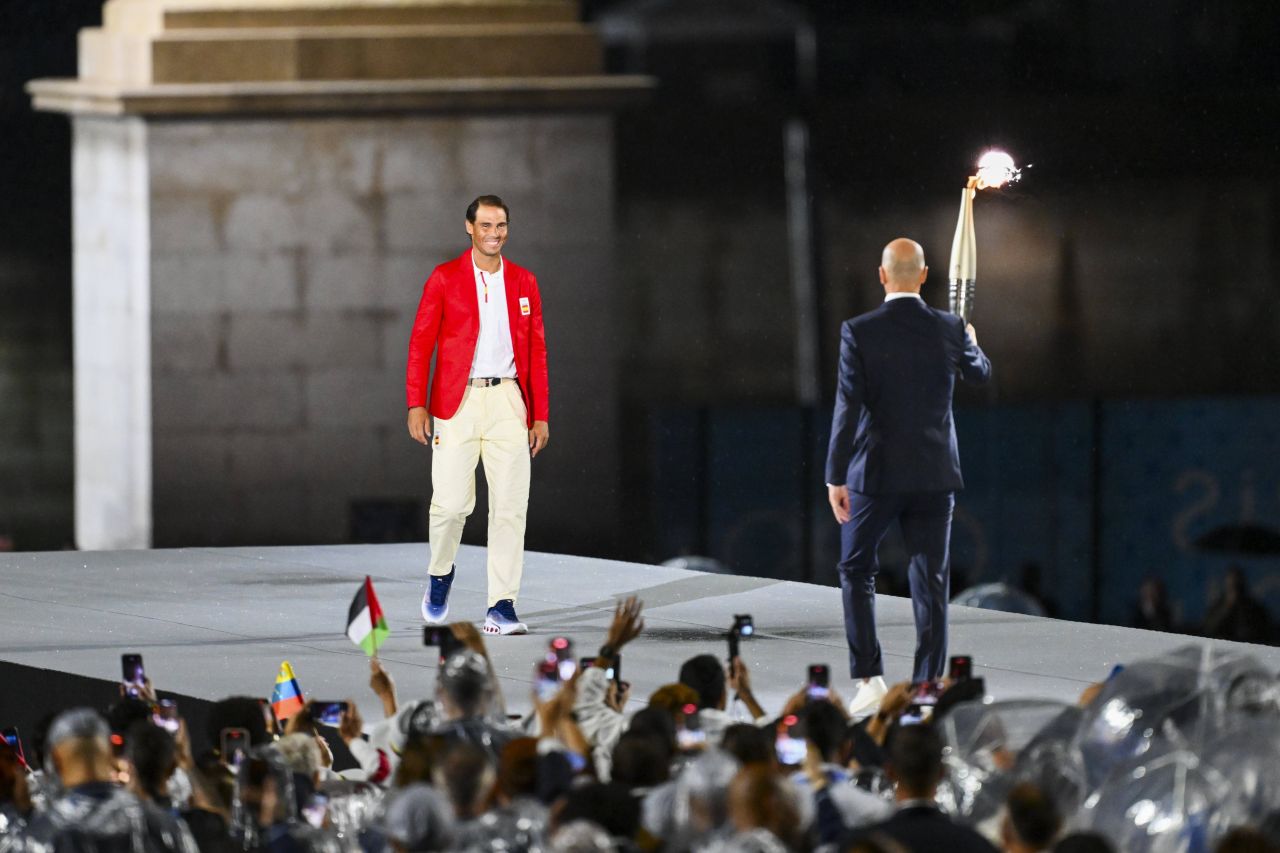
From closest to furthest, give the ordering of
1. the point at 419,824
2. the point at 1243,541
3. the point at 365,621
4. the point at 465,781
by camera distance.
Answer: the point at 419,824 < the point at 465,781 < the point at 365,621 < the point at 1243,541

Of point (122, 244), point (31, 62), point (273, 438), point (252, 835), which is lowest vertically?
point (252, 835)

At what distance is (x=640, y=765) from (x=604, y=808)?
1.28 ft

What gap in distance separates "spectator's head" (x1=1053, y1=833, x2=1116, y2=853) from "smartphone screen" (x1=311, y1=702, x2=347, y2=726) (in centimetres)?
241

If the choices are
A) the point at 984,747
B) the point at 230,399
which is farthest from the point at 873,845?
the point at 230,399

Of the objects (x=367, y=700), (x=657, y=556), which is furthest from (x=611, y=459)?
(x=367, y=700)

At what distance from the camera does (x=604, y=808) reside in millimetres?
5121

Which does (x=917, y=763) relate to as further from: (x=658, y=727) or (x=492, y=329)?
(x=492, y=329)

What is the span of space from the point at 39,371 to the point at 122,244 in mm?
1062

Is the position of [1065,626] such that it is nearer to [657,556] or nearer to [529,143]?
[657,556]

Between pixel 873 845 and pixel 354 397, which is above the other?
pixel 354 397

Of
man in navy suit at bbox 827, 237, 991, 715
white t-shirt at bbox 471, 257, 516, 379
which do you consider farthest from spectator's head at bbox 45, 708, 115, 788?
white t-shirt at bbox 471, 257, 516, 379

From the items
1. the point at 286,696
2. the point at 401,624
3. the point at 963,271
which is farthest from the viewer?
the point at 401,624

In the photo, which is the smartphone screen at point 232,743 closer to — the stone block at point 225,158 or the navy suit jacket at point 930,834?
the navy suit jacket at point 930,834

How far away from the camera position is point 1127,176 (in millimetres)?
12109
